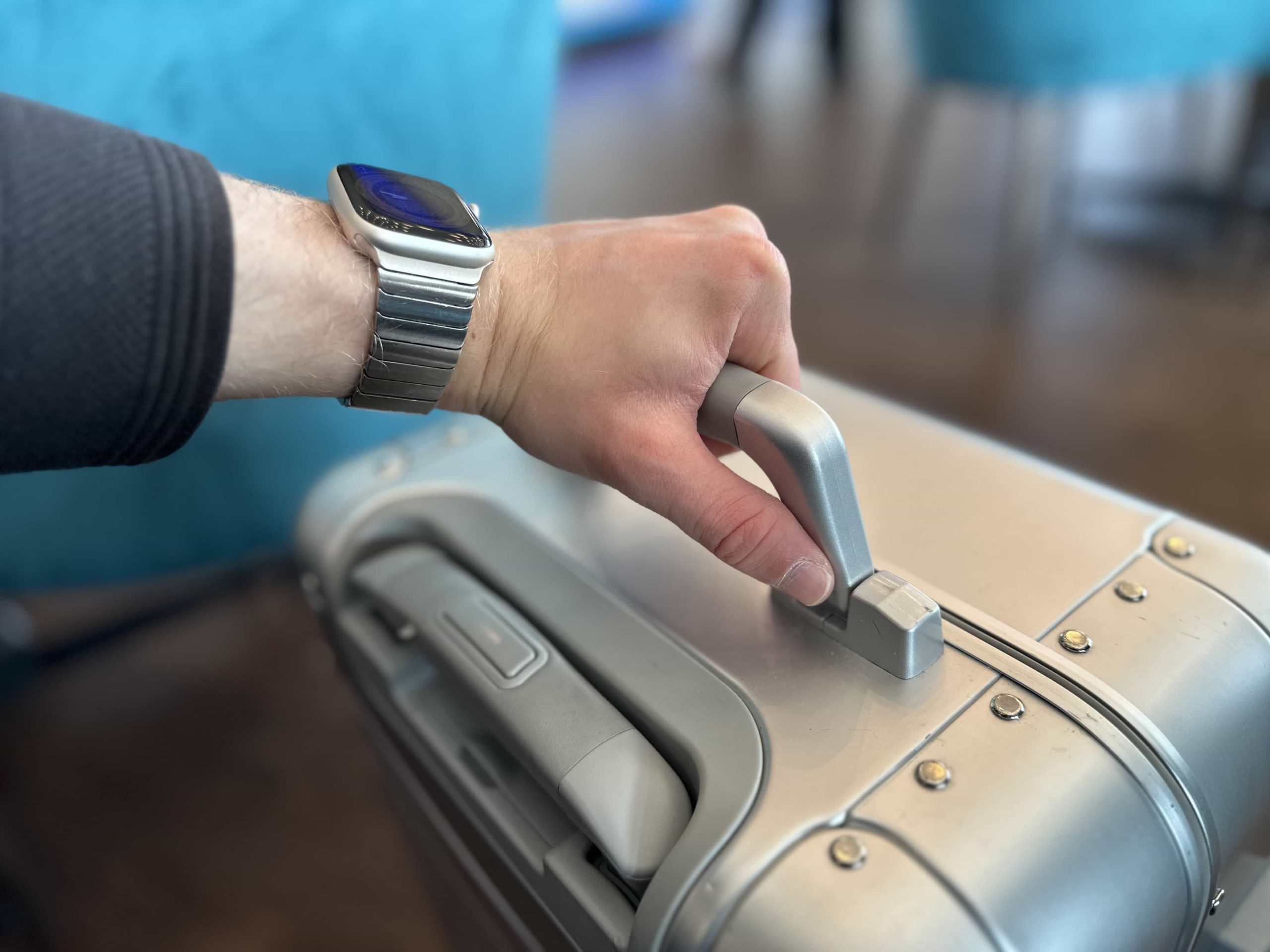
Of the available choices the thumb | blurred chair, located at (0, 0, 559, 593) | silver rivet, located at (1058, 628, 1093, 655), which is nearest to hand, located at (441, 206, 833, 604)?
the thumb

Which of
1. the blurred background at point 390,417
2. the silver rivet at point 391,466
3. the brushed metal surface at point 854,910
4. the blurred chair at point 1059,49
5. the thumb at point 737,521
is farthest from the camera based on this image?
the blurred chair at point 1059,49

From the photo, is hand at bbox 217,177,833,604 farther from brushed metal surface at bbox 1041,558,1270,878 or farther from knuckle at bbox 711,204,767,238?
brushed metal surface at bbox 1041,558,1270,878

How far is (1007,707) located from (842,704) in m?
0.07

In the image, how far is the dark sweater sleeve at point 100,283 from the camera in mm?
377

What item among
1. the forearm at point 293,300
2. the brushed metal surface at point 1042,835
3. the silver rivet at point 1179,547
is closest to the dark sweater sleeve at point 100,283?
the forearm at point 293,300

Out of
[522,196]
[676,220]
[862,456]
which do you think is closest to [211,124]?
[522,196]

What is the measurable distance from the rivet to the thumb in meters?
0.14

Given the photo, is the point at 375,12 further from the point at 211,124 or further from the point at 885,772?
the point at 885,772

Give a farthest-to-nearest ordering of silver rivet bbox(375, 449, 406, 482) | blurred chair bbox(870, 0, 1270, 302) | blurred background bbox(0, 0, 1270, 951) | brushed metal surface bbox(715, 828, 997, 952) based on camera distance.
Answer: blurred chair bbox(870, 0, 1270, 302), blurred background bbox(0, 0, 1270, 951), silver rivet bbox(375, 449, 406, 482), brushed metal surface bbox(715, 828, 997, 952)

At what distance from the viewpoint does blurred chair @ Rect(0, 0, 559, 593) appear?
0.68 m

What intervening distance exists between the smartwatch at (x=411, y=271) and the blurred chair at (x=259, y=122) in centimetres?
32

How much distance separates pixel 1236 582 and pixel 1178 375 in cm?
105

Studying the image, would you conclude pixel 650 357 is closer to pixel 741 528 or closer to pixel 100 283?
pixel 741 528

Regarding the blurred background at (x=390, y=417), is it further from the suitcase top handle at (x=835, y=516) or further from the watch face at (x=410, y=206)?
the suitcase top handle at (x=835, y=516)
